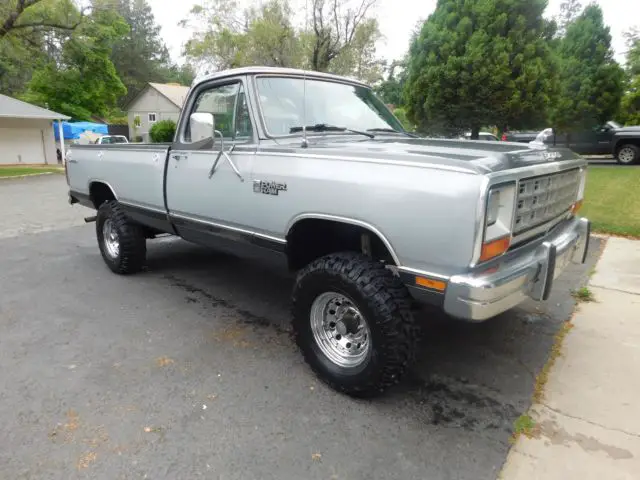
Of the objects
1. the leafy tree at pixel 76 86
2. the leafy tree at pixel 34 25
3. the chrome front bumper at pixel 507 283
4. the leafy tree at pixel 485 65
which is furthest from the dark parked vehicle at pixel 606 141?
the leafy tree at pixel 76 86

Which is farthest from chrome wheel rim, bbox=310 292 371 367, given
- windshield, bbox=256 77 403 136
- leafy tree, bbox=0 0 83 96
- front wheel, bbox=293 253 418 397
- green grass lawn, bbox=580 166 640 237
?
leafy tree, bbox=0 0 83 96

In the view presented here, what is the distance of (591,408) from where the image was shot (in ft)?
9.38

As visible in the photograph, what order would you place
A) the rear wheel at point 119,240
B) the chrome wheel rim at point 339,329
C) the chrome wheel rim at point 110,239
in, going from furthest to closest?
the chrome wheel rim at point 110,239, the rear wheel at point 119,240, the chrome wheel rim at point 339,329

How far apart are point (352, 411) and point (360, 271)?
0.87 meters

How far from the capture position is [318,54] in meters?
26.7

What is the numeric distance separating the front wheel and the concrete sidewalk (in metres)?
0.82

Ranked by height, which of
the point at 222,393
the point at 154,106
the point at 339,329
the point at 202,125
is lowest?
the point at 222,393

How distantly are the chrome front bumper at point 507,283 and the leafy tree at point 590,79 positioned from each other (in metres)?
17.2

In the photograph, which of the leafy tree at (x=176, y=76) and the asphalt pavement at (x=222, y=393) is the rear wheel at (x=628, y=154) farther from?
the leafy tree at (x=176, y=76)

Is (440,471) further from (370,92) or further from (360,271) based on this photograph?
(370,92)

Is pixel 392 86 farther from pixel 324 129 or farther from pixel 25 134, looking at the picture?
pixel 324 129

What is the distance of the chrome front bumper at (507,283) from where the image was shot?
7.66 ft

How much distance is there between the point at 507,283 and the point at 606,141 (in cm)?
1869

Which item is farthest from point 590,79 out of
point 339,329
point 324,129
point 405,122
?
point 339,329
